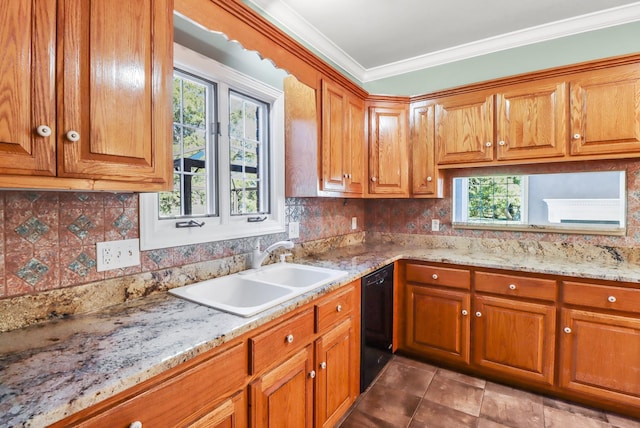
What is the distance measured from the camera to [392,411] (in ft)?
6.60

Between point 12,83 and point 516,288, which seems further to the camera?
point 516,288

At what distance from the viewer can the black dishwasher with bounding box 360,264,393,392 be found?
6.78 ft

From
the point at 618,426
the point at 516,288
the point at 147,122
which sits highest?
the point at 147,122

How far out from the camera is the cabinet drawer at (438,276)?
2.36m

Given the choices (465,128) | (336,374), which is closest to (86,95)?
(336,374)

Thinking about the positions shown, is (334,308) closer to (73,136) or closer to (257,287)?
(257,287)

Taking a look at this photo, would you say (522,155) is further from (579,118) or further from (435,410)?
(435,410)

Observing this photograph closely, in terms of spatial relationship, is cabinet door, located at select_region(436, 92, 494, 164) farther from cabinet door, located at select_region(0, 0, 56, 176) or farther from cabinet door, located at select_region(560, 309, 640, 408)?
cabinet door, located at select_region(0, 0, 56, 176)

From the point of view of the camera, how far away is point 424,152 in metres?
2.79

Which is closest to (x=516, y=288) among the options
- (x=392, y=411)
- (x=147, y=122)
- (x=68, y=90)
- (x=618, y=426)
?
(x=618, y=426)

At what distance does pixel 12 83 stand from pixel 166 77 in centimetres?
44

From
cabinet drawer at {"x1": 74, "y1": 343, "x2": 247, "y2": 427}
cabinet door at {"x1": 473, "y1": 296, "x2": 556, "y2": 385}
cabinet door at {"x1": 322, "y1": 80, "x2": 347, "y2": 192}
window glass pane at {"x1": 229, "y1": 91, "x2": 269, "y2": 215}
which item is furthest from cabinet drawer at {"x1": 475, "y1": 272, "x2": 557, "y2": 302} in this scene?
cabinet drawer at {"x1": 74, "y1": 343, "x2": 247, "y2": 427}

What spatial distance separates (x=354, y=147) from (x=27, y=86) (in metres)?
2.04

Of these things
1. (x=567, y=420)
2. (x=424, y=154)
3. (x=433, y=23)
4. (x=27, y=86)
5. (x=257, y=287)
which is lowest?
(x=567, y=420)
